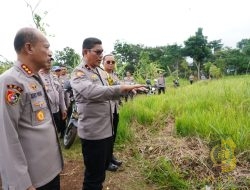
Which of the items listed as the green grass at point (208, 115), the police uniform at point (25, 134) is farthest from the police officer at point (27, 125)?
the green grass at point (208, 115)

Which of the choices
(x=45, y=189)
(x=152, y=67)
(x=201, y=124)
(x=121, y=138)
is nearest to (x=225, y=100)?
(x=201, y=124)

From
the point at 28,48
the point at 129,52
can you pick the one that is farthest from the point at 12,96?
the point at 129,52

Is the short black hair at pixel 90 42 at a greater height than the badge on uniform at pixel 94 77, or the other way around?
the short black hair at pixel 90 42

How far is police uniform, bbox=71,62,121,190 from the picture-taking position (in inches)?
94.0

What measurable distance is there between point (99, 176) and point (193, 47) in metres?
30.1

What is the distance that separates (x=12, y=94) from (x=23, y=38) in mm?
335

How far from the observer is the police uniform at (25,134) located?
1402 millimetres

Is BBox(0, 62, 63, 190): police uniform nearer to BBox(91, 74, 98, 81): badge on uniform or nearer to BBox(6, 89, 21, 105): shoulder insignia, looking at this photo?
BBox(6, 89, 21, 105): shoulder insignia

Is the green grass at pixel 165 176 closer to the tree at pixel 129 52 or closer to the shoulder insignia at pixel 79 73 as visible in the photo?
the shoulder insignia at pixel 79 73

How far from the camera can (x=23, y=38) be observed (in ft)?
5.10

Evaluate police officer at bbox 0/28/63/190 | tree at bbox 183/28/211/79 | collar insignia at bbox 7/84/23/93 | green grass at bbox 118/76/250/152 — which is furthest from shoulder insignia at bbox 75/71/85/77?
tree at bbox 183/28/211/79

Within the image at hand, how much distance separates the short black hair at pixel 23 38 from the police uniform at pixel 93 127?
30.7 inches

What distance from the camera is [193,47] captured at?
30891mm

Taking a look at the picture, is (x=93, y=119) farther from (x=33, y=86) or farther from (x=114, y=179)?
(x=114, y=179)
